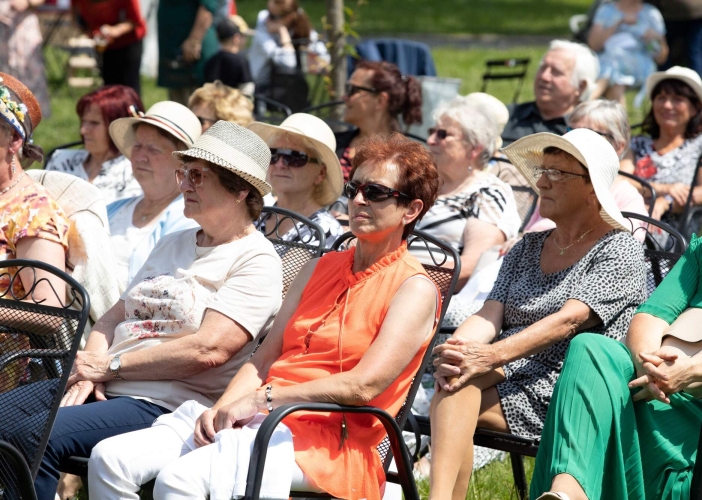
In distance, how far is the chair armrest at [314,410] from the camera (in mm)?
2977

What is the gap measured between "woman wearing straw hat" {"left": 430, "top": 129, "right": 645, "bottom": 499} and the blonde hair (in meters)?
2.66

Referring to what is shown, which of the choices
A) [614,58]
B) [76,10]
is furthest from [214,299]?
[76,10]

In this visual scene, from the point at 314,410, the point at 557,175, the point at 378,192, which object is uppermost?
the point at 378,192

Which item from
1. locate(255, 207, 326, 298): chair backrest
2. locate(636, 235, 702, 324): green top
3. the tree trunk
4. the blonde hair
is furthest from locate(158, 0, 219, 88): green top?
locate(636, 235, 702, 324): green top

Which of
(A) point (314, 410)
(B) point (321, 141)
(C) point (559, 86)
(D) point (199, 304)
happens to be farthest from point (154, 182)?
(C) point (559, 86)

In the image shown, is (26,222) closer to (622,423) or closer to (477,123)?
(622,423)

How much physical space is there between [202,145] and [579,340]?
152cm

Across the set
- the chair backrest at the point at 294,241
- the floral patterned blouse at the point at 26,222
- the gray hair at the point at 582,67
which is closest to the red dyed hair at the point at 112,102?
the chair backrest at the point at 294,241

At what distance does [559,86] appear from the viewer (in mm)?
6699

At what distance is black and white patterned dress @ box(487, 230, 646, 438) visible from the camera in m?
3.67

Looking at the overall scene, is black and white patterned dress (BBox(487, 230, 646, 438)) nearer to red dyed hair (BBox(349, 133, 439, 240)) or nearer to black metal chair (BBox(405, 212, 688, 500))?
black metal chair (BBox(405, 212, 688, 500))

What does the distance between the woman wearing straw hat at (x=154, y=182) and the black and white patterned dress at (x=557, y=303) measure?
70.5 inches

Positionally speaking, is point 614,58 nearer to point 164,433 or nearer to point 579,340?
point 579,340

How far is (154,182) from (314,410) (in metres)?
2.24
